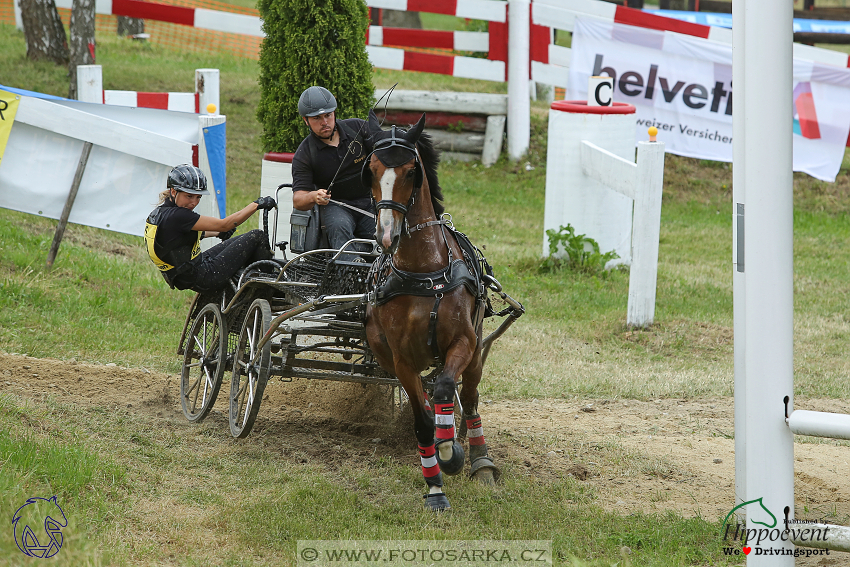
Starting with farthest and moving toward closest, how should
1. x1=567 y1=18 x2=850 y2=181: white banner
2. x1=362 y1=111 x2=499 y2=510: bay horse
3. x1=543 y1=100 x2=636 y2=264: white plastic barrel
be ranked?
x1=567 y1=18 x2=850 y2=181: white banner
x1=543 y1=100 x2=636 y2=264: white plastic barrel
x1=362 y1=111 x2=499 y2=510: bay horse

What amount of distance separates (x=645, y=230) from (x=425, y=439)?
14.3ft

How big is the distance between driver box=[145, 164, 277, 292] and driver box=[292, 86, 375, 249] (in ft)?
1.12

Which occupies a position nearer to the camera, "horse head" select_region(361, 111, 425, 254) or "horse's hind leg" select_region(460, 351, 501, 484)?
"horse head" select_region(361, 111, 425, 254)

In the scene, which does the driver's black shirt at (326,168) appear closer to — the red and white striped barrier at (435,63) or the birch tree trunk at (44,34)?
the red and white striped barrier at (435,63)

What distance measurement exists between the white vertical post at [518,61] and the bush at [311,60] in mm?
5116

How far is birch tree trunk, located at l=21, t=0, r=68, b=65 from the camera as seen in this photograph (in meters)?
15.2

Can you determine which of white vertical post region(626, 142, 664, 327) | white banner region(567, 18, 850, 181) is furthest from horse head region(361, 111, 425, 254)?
white banner region(567, 18, 850, 181)

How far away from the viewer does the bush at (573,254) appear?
34.0 ft

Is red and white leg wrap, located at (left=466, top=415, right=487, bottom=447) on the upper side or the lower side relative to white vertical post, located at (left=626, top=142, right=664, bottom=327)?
lower

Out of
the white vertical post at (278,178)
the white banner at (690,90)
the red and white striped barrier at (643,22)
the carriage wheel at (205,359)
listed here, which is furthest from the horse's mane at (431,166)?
the red and white striped barrier at (643,22)

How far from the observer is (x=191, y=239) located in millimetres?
6137

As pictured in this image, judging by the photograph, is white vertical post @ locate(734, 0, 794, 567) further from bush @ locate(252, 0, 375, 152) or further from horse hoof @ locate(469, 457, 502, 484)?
bush @ locate(252, 0, 375, 152)

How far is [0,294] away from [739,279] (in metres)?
6.78

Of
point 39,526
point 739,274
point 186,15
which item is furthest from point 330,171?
point 186,15
